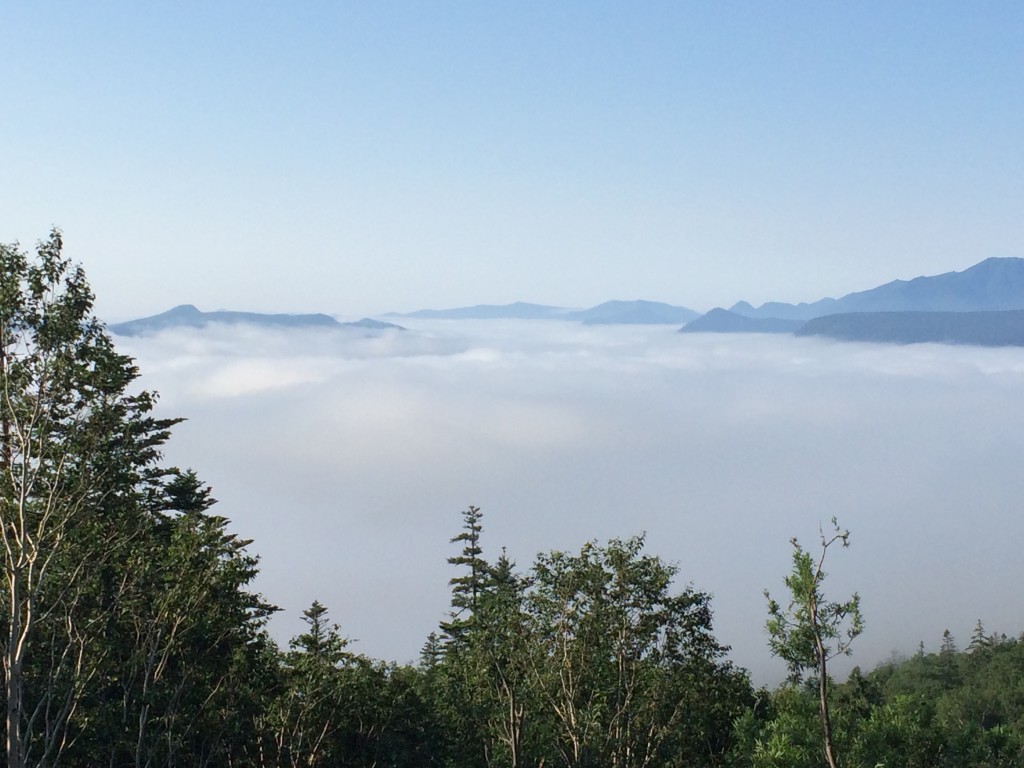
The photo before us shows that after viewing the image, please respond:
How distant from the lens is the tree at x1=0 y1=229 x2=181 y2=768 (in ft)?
54.3

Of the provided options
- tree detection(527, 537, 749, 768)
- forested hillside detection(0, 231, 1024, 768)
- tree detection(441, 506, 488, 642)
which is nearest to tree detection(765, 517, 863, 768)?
forested hillside detection(0, 231, 1024, 768)

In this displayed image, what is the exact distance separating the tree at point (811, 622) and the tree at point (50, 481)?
42.2 feet

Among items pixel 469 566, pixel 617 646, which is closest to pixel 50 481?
pixel 617 646

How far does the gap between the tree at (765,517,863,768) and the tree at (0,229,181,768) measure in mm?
12868

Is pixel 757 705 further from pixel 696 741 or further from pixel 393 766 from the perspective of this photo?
pixel 393 766

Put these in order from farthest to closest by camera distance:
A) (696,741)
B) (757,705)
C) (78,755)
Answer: (757,705) → (696,741) → (78,755)

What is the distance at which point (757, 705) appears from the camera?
3225 centimetres

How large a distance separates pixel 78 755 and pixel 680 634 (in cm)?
1427

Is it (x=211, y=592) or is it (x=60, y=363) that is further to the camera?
(x=211, y=592)

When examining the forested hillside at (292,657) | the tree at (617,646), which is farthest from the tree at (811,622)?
the tree at (617,646)

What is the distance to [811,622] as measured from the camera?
18547 millimetres

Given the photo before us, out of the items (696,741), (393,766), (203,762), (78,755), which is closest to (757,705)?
(696,741)

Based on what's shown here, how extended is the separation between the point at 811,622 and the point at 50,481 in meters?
14.8

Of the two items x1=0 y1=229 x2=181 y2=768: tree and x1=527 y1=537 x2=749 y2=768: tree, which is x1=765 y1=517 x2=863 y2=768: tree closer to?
x1=527 y1=537 x2=749 y2=768: tree
